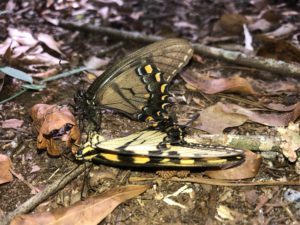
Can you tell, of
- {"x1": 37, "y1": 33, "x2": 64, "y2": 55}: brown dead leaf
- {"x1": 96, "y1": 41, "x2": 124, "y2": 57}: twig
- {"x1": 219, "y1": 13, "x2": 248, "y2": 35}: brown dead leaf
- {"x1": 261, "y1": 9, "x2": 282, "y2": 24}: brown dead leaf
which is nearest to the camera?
{"x1": 37, "y1": 33, "x2": 64, "y2": 55}: brown dead leaf

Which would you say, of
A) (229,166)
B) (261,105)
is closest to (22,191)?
(229,166)

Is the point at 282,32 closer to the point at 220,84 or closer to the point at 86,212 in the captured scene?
the point at 220,84

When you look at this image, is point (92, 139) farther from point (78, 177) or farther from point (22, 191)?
point (22, 191)

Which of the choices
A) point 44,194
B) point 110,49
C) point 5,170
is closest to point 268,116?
point 44,194

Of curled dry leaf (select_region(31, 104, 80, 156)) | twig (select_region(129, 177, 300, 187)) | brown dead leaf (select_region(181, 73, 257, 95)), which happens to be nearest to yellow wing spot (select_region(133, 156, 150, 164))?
twig (select_region(129, 177, 300, 187))

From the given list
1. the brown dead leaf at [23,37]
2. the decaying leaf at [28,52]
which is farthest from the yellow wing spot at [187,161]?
the brown dead leaf at [23,37]

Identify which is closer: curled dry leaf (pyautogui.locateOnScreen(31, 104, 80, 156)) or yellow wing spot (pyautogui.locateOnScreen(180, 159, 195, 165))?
yellow wing spot (pyautogui.locateOnScreen(180, 159, 195, 165))

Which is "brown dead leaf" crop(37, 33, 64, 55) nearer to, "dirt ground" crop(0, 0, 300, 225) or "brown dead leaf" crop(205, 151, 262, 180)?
"dirt ground" crop(0, 0, 300, 225)

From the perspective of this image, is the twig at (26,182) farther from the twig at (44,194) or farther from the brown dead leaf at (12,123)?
the brown dead leaf at (12,123)
